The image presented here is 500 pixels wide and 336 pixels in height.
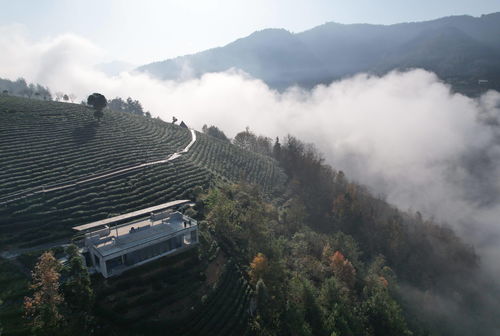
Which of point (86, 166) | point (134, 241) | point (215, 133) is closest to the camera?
point (134, 241)

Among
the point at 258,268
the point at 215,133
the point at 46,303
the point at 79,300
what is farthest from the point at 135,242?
the point at 215,133

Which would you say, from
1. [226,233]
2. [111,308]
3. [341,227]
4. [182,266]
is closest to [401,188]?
[341,227]

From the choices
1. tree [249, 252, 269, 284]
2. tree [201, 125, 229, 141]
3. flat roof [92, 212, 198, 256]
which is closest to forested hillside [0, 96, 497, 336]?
tree [249, 252, 269, 284]

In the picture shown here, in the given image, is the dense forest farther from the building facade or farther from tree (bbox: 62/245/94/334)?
tree (bbox: 62/245/94/334)

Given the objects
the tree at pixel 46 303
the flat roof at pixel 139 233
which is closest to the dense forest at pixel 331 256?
the flat roof at pixel 139 233

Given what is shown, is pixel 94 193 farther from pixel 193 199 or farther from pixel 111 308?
pixel 111 308

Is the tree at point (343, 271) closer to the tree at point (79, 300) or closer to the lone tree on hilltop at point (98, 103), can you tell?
the tree at point (79, 300)

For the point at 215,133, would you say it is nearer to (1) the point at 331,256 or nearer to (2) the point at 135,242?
(1) the point at 331,256

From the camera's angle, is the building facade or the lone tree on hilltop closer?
the building facade
